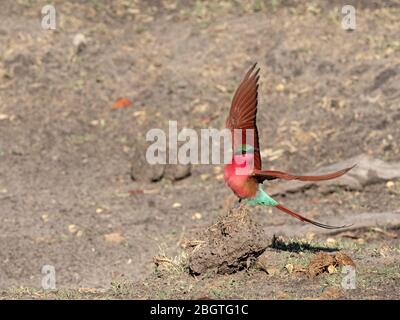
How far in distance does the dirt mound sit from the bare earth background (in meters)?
0.11

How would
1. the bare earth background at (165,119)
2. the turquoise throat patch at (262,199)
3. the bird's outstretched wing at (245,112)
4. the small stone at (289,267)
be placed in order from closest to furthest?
the bird's outstretched wing at (245,112)
the turquoise throat patch at (262,199)
the small stone at (289,267)
the bare earth background at (165,119)

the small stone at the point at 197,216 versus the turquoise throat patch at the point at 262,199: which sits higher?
the small stone at the point at 197,216

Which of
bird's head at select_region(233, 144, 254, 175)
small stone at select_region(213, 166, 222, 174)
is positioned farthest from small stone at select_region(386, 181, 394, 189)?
bird's head at select_region(233, 144, 254, 175)

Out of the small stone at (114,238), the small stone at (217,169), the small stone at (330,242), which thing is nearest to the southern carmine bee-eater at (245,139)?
the small stone at (330,242)

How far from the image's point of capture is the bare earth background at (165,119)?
9094 mm

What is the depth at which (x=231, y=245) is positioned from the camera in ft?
20.6

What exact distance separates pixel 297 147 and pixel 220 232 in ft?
17.4

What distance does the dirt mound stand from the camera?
626 centimetres

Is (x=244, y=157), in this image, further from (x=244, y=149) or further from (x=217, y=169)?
(x=217, y=169)

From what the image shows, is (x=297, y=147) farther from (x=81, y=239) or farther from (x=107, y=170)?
(x=81, y=239)

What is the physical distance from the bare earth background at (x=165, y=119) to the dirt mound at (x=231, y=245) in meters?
0.11

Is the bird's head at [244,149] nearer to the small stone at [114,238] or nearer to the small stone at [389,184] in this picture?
the small stone at [114,238]

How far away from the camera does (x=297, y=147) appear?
11539 mm

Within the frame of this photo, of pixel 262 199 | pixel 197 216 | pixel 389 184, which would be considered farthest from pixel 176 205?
pixel 262 199
